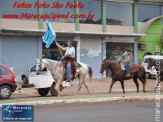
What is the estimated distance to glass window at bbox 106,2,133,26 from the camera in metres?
32.8

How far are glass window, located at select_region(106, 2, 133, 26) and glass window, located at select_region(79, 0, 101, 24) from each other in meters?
1.02

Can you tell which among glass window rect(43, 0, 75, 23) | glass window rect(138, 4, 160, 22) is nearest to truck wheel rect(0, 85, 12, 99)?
glass window rect(43, 0, 75, 23)

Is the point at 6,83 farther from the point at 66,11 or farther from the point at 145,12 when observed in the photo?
the point at 145,12

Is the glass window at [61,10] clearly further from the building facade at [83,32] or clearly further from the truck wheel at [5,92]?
the truck wheel at [5,92]

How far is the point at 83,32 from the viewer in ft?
98.1

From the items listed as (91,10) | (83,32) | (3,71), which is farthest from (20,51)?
(3,71)

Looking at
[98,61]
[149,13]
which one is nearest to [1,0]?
[98,61]

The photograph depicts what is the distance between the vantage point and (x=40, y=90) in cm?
1838

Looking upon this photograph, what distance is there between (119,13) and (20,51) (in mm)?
10942

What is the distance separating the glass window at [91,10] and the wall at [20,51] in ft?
16.7

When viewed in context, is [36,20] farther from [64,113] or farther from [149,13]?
[64,113]

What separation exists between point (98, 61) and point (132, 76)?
545 inches

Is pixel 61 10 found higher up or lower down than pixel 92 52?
higher up

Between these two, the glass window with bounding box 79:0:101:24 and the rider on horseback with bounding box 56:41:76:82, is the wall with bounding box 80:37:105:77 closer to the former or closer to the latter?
the glass window with bounding box 79:0:101:24
